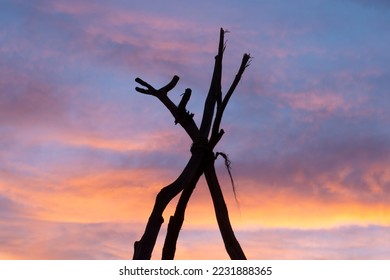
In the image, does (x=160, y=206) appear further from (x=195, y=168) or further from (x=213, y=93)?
(x=213, y=93)

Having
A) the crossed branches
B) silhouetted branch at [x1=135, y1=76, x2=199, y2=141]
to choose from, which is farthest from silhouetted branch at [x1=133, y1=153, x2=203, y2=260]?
silhouetted branch at [x1=135, y1=76, x2=199, y2=141]

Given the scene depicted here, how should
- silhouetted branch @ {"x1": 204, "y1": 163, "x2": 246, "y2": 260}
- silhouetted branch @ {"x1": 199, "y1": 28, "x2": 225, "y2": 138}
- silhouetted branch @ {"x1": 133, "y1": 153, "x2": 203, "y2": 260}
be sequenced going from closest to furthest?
silhouetted branch @ {"x1": 133, "y1": 153, "x2": 203, "y2": 260} → silhouetted branch @ {"x1": 204, "y1": 163, "x2": 246, "y2": 260} → silhouetted branch @ {"x1": 199, "y1": 28, "x2": 225, "y2": 138}

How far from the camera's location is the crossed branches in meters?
11.0

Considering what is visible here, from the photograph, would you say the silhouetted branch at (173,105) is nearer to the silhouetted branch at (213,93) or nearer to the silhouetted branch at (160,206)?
the silhouetted branch at (213,93)

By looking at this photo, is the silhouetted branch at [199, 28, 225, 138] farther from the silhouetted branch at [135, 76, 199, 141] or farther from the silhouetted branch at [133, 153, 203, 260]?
the silhouetted branch at [133, 153, 203, 260]

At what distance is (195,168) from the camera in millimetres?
11867

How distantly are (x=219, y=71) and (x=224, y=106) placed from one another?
68cm

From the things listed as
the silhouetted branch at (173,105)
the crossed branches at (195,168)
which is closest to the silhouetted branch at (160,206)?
the crossed branches at (195,168)

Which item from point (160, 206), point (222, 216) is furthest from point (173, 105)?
point (160, 206)

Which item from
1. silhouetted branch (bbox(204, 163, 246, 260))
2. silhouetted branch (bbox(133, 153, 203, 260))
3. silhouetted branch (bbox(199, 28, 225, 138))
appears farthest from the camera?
silhouetted branch (bbox(199, 28, 225, 138))

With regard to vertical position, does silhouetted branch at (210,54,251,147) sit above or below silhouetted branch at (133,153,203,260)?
above
